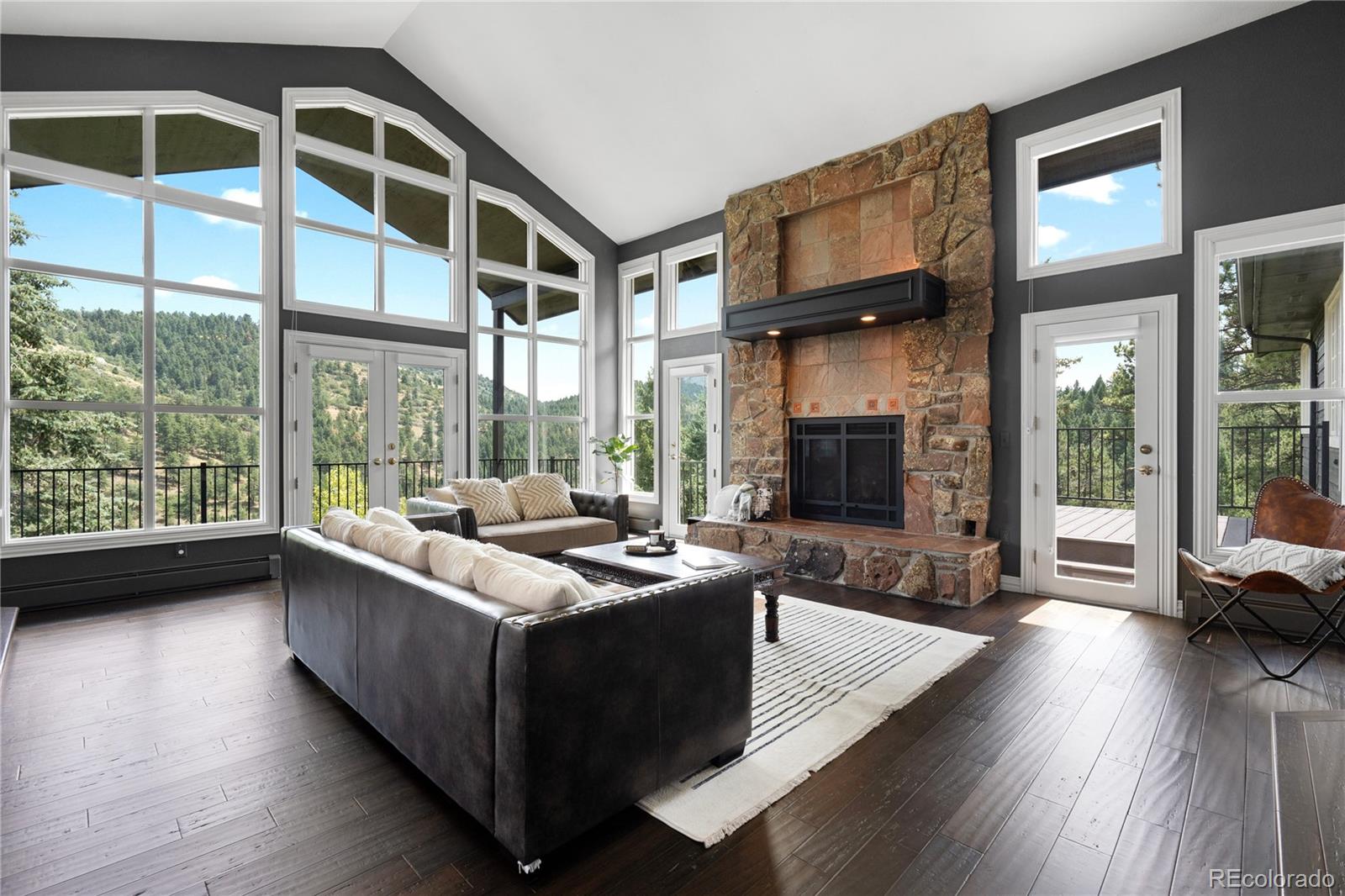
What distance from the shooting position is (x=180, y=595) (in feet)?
16.2

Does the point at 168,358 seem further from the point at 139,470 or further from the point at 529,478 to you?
the point at 529,478

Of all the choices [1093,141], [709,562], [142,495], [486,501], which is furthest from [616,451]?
[1093,141]

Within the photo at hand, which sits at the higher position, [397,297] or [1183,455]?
[397,297]

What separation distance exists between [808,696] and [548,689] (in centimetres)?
163

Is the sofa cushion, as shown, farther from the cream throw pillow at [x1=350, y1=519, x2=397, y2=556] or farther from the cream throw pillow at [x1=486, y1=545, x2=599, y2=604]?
the cream throw pillow at [x1=486, y1=545, x2=599, y2=604]

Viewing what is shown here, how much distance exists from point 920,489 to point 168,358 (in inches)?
247

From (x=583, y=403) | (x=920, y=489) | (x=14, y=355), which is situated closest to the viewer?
(x=14, y=355)

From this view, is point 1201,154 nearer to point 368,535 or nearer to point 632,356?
point 368,535

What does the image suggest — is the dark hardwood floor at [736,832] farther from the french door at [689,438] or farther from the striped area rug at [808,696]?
the french door at [689,438]

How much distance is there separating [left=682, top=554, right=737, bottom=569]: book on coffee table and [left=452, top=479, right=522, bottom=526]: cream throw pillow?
2.36m

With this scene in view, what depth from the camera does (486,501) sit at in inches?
222

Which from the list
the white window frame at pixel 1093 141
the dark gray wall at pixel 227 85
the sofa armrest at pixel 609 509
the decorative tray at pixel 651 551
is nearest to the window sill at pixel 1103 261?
the white window frame at pixel 1093 141

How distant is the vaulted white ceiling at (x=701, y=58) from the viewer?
4.36m

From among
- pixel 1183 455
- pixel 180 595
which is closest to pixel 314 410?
pixel 180 595
